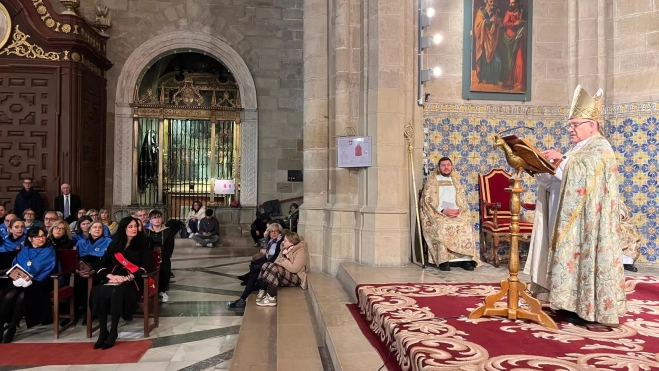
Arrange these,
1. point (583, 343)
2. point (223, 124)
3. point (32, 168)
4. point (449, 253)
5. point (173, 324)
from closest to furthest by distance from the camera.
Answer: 1. point (583, 343)
2. point (173, 324)
3. point (449, 253)
4. point (32, 168)
5. point (223, 124)

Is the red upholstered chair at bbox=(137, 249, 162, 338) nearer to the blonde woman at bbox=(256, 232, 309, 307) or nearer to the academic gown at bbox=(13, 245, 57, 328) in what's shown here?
the academic gown at bbox=(13, 245, 57, 328)

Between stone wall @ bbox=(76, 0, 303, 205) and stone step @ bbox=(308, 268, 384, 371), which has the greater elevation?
stone wall @ bbox=(76, 0, 303, 205)

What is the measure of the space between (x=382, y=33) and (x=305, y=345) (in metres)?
3.82

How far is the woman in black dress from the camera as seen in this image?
4.40m

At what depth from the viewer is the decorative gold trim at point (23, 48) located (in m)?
9.54

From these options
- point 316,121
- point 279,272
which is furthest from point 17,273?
point 316,121

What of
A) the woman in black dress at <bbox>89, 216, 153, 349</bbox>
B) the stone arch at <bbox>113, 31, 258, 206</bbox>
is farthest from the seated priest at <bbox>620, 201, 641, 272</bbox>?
the stone arch at <bbox>113, 31, 258, 206</bbox>

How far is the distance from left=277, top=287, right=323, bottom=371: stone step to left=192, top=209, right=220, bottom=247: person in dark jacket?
5193mm

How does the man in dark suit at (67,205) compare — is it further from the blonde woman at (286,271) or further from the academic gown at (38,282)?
the blonde woman at (286,271)

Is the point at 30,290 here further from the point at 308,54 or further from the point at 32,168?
the point at 32,168

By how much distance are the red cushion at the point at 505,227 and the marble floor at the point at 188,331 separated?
3294 millimetres

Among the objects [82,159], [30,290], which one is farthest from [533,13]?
[82,159]

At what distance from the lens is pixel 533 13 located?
6.75 metres

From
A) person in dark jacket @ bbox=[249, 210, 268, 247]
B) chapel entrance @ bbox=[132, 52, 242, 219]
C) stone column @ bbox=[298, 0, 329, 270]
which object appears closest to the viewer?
stone column @ bbox=[298, 0, 329, 270]
